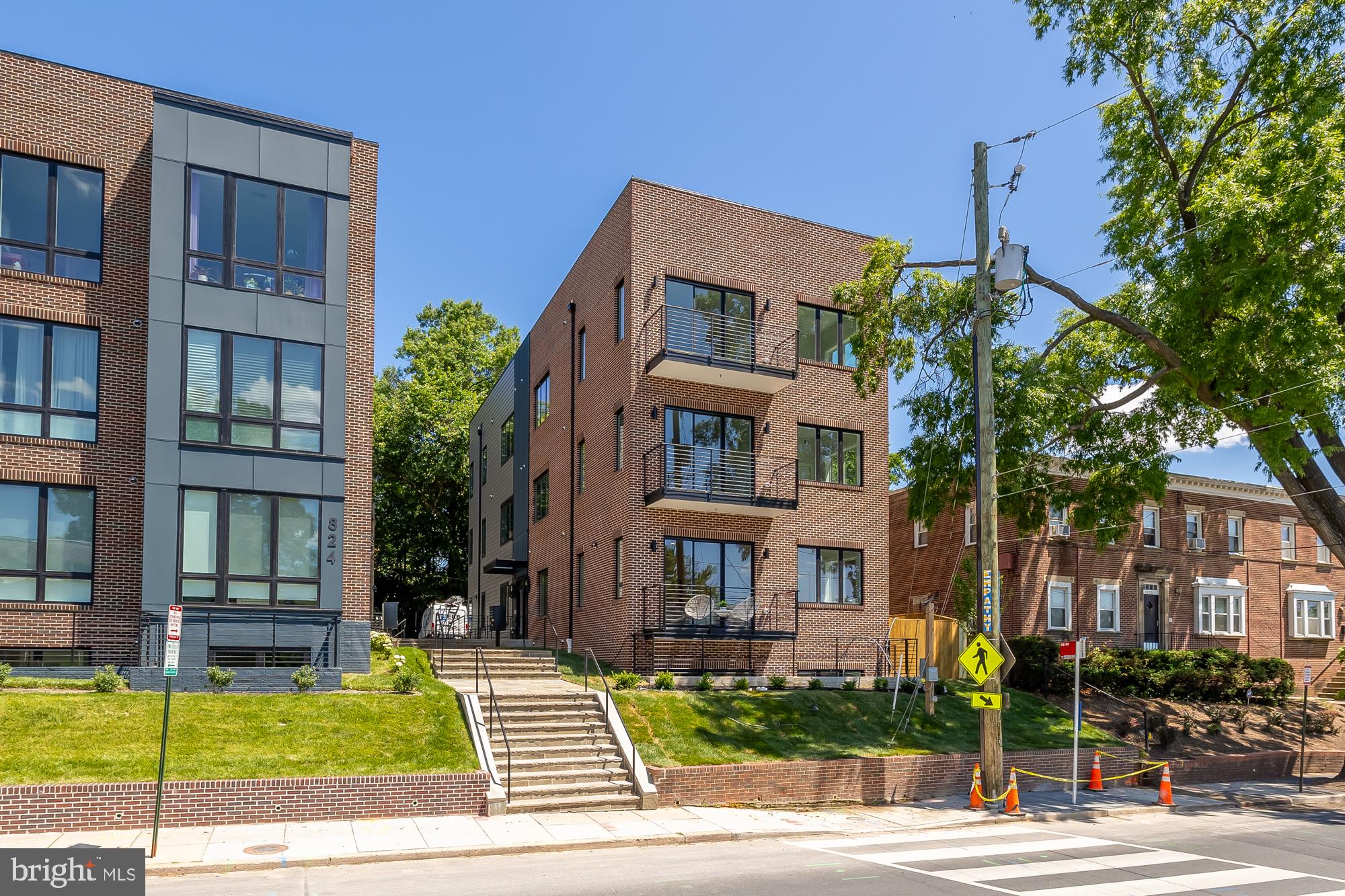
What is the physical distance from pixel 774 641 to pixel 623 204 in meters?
11.1

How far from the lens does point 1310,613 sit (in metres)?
38.8

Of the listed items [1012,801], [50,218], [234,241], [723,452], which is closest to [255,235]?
[234,241]

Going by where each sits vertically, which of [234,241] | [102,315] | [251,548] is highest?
[234,241]

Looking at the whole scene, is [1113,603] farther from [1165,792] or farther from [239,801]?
[239,801]

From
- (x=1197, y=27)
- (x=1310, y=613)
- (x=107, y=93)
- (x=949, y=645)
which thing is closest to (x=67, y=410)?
(x=107, y=93)

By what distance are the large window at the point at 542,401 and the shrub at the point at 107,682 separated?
1684cm

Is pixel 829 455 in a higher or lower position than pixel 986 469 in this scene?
higher

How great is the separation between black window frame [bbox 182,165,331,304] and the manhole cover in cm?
1117

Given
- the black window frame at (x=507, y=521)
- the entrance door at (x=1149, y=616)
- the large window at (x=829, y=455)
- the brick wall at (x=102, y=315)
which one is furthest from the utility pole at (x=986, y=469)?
the black window frame at (x=507, y=521)

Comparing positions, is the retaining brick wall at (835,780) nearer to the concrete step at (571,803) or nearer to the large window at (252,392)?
the concrete step at (571,803)

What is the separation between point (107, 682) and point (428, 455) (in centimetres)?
3192

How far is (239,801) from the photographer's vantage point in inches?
548

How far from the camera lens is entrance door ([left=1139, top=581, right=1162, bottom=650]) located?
1363 inches

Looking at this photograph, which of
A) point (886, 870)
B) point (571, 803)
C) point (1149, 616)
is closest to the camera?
point (886, 870)
